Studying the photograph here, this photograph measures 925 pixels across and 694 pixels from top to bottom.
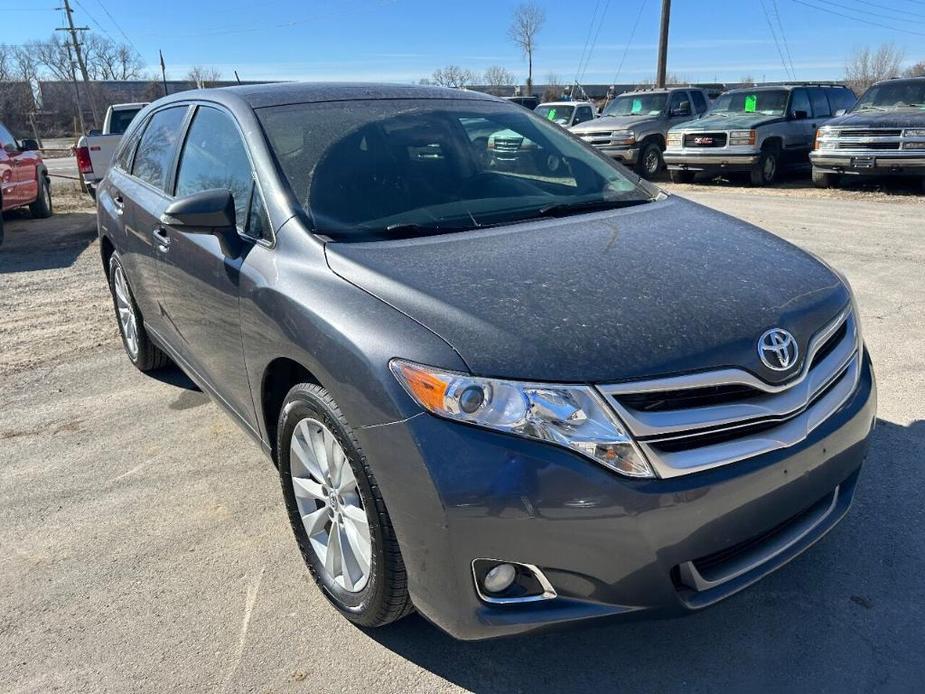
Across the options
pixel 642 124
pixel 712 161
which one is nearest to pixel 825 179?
pixel 712 161

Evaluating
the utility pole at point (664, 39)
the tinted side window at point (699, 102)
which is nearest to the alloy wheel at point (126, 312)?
the tinted side window at point (699, 102)

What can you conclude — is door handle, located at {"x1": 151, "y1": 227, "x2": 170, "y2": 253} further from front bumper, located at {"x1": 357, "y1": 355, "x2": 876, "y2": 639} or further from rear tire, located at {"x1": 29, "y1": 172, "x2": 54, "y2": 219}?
rear tire, located at {"x1": 29, "y1": 172, "x2": 54, "y2": 219}

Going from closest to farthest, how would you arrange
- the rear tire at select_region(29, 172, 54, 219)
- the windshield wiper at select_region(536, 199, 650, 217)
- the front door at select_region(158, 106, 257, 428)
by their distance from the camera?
the front door at select_region(158, 106, 257, 428) < the windshield wiper at select_region(536, 199, 650, 217) < the rear tire at select_region(29, 172, 54, 219)

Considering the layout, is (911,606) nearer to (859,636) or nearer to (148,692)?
(859,636)

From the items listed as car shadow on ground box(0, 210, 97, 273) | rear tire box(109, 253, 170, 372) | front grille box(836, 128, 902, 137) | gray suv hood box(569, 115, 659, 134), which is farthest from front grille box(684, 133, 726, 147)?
rear tire box(109, 253, 170, 372)

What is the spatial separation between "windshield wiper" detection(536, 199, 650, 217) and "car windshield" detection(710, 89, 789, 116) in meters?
13.4

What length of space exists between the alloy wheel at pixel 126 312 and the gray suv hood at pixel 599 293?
285cm

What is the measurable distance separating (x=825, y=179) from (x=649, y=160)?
4.28m

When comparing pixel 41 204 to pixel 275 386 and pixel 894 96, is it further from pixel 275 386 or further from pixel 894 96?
pixel 894 96

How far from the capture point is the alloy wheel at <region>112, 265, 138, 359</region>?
4843 millimetres

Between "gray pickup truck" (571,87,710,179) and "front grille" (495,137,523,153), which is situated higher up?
"front grille" (495,137,523,153)

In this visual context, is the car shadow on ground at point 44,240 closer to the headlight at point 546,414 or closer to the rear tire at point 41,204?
the rear tire at point 41,204

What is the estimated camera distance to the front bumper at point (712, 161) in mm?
14266

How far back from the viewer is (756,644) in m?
2.38
